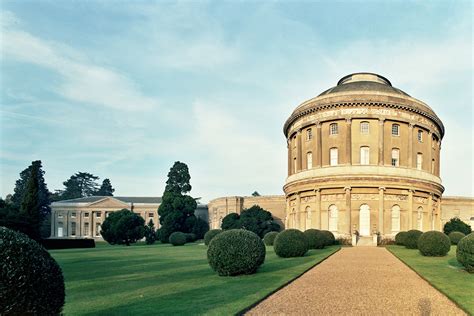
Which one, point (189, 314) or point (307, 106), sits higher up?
point (307, 106)

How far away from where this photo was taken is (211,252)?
1477cm

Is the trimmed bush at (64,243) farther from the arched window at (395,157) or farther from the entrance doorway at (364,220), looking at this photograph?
the arched window at (395,157)

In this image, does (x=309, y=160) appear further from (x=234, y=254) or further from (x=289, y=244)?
(x=234, y=254)

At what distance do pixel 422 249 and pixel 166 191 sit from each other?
47.5 metres

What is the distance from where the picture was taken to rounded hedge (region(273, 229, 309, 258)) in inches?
873

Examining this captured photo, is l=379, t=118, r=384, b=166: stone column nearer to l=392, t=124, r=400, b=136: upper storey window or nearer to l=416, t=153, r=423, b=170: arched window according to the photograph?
l=392, t=124, r=400, b=136: upper storey window

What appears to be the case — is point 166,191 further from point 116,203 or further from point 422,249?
point 422,249

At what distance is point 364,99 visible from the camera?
1540 inches

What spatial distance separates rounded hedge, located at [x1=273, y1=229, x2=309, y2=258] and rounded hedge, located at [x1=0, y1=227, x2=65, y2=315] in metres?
16.6

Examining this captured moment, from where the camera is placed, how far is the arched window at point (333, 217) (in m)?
39.0

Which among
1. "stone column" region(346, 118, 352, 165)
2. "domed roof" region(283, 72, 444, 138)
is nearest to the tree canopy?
"domed roof" region(283, 72, 444, 138)

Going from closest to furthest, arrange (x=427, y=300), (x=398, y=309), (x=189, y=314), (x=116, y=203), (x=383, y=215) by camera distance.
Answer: (x=189, y=314) < (x=398, y=309) < (x=427, y=300) < (x=383, y=215) < (x=116, y=203)

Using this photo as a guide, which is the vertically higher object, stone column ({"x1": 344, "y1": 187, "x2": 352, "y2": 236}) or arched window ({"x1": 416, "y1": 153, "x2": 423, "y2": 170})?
arched window ({"x1": 416, "y1": 153, "x2": 423, "y2": 170})

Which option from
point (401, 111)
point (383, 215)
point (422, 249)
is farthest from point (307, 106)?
point (422, 249)
